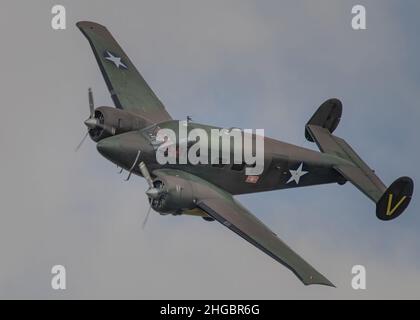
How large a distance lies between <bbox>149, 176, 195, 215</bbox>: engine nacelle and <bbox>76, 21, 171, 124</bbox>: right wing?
5.00m

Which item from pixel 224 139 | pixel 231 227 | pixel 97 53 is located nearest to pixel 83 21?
pixel 97 53

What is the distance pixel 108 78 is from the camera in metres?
63.2

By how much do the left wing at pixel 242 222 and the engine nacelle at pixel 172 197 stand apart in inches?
14.2

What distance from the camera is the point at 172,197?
54719mm

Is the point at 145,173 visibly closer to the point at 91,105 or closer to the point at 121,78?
the point at 91,105

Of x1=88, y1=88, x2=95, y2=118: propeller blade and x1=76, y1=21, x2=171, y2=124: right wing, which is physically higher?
x1=76, y1=21, x2=171, y2=124: right wing

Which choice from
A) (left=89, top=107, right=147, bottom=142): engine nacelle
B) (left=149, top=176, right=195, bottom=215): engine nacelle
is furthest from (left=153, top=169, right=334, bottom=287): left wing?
(left=89, top=107, right=147, bottom=142): engine nacelle

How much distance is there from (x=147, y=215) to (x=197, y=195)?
2.37 metres

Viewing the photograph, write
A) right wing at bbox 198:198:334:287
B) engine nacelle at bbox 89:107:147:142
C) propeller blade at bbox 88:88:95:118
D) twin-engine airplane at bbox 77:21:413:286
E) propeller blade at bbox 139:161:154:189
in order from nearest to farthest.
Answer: right wing at bbox 198:198:334:287, twin-engine airplane at bbox 77:21:413:286, propeller blade at bbox 139:161:154:189, engine nacelle at bbox 89:107:147:142, propeller blade at bbox 88:88:95:118

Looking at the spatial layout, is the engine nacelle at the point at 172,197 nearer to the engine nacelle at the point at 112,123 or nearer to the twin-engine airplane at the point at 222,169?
the twin-engine airplane at the point at 222,169

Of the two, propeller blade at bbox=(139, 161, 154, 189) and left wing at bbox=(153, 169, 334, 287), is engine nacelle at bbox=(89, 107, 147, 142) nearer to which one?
propeller blade at bbox=(139, 161, 154, 189)

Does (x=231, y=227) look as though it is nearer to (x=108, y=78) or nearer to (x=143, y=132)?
(x=143, y=132)

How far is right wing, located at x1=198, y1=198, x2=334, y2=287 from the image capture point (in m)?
52.6

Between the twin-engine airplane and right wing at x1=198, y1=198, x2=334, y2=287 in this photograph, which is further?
the twin-engine airplane
